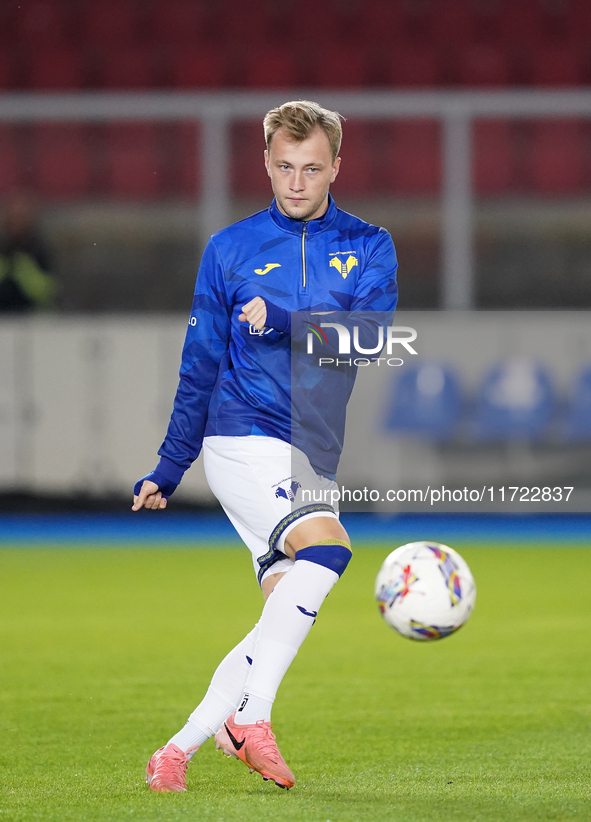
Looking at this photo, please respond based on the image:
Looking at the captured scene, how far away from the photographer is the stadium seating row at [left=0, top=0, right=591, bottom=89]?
12.5 m

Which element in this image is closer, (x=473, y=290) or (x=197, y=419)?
(x=197, y=419)

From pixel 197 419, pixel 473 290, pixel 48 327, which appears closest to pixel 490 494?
pixel 473 290

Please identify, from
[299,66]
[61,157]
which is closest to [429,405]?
[61,157]

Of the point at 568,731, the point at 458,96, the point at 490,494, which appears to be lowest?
the point at 490,494

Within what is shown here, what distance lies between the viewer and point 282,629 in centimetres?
312

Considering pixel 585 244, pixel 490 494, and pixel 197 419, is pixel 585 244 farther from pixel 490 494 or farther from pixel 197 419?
pixel 197 419

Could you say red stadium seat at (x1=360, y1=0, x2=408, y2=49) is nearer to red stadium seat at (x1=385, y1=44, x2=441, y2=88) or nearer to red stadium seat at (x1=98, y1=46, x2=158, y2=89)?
red stadium seat at (x1=385, y1=44, x2=441, y2=88)

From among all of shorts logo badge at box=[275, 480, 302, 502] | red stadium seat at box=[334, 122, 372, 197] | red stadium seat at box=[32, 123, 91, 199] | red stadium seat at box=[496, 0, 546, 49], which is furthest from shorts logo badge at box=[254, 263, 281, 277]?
red stadium seat at box=[496, 0, 546, 49]

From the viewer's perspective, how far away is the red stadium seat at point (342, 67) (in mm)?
12641

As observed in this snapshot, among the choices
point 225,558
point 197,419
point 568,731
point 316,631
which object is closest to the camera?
point 197,419

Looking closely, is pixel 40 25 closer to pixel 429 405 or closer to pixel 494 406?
pixel 429 405

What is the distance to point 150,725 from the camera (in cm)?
406

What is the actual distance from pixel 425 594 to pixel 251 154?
6.33 metres

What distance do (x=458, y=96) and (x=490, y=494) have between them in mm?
3188
